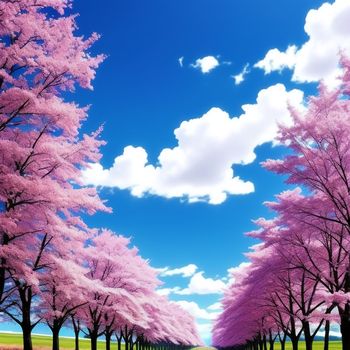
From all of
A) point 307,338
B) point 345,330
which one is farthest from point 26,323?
point 307,338

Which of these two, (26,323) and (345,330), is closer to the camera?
(345,330)

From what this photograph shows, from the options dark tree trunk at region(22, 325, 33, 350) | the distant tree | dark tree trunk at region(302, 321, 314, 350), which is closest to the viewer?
the distant tree

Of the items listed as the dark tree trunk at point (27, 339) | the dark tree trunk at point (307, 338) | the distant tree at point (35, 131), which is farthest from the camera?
the dark tree trunk at point (307, 338)

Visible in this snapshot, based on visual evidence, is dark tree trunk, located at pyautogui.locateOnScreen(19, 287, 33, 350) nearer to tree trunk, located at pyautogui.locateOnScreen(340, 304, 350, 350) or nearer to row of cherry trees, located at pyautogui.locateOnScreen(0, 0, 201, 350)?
row of cherry trees, located at pyautogui.locateOnScreen(0, 0, 201, 350)

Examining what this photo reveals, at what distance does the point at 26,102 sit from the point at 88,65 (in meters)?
2.64

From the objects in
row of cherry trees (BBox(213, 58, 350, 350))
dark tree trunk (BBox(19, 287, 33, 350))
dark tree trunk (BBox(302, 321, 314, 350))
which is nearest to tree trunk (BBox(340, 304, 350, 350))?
row of cherry trees (BBox(213, 58, 350, 350))

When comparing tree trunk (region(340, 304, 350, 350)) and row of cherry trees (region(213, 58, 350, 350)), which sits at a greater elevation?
row of cherry trees (region(213, 58, 350, 350))

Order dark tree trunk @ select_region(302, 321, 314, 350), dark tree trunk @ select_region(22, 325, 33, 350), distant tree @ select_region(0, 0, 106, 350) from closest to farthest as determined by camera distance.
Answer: distant tree @ select_region(0, 0, 106, 350) < dark tree trunk @ select_region(22, 325, 33, 350) < dark tree trunk @ select_region(302, 321, 314, 350)

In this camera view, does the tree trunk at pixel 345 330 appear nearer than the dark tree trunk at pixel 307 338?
Yes

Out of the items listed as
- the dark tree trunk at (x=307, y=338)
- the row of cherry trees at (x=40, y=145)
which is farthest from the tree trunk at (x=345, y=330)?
the row of cherry trees at (x=40, y=145)

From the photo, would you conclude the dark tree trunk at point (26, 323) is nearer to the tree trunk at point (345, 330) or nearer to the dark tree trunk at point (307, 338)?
the tree trunk at point (345, 330)

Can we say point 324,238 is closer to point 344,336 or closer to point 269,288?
point 344,336

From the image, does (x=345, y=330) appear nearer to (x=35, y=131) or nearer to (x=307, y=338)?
(x=307, y=338)

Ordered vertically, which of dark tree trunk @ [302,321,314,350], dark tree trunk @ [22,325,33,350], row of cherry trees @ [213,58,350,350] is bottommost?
dark tree trunk @ [302,321,314,350]
